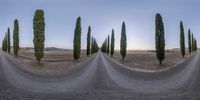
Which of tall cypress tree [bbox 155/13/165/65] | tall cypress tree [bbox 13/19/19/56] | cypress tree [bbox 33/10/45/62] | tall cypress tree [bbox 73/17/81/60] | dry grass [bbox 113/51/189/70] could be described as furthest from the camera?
tall cypress tree [bbox 13/19/19/56]

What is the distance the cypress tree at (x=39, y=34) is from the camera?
128 feet

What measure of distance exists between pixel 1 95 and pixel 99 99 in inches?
186

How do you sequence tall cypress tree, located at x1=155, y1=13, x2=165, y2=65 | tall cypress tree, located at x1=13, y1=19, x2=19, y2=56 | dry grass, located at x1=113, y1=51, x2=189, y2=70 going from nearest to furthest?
dry grass, located at x1=113, y1=51, x2=189, y2=70 → tall cypress tree, located at x1=155, y1=13, x2=165, y2=65 → tall cypress tree, located at x1=13, y1=19, x2=19, y2=56

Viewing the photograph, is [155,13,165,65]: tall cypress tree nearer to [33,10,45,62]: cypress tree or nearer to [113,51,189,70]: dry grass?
[113,51,189,70]: dry grass

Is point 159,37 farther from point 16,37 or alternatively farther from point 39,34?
point 16,37

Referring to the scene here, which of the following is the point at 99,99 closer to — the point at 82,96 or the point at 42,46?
the point at 82,96

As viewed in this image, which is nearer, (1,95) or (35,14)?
(1,95)

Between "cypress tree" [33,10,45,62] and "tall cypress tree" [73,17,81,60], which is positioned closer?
"cypress tree" [33,10,45,62]

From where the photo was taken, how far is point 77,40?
52.2 metres

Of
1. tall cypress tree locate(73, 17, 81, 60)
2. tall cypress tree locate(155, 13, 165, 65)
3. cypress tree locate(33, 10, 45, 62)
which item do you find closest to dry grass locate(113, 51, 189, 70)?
tall cypress tree locate(155, 13, 165, 65)

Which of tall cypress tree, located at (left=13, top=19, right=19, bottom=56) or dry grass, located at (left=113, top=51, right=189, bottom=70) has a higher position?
tall cypress tree, located at (left=13, top=19, right=19, bottom=56)

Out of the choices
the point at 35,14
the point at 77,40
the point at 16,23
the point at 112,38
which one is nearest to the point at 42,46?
the point at 35,14

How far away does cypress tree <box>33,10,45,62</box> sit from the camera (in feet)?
128

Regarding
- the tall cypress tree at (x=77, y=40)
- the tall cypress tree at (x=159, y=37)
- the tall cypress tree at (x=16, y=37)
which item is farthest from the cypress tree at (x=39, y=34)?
the tall cypress tree at (x=16, y=37)
